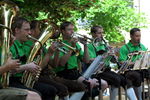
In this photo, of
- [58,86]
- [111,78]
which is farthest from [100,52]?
[58,86]

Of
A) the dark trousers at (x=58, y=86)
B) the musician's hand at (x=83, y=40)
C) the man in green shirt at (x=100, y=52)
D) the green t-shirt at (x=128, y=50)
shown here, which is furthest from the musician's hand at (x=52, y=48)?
the green t-shirt at (x=128, y=50)

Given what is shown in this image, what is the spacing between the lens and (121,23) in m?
15.7

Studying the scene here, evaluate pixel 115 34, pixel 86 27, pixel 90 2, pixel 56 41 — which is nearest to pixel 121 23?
pixel 115 34

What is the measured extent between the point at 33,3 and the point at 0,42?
3.60 meters

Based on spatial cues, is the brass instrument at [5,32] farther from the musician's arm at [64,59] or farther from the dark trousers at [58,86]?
the musician's arm at [64,59]

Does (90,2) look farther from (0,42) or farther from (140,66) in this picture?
(0,42)

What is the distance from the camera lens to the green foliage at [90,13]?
23.9ft

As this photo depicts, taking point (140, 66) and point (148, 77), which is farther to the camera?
point (148, 77)

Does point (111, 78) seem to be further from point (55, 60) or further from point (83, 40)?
point (55, 60)

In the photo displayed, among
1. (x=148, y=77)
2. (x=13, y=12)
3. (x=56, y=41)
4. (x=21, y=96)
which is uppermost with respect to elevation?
(x=13, y=12)

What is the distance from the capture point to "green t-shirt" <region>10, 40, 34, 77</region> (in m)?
4.48

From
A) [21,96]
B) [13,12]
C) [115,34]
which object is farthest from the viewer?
[115,34]

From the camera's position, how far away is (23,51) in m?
4.62

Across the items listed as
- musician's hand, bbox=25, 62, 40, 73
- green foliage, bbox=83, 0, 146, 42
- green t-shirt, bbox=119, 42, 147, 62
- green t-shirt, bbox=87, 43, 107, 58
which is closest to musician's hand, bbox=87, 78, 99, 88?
green t-shirt, bbox=87, 43, 107, 58
